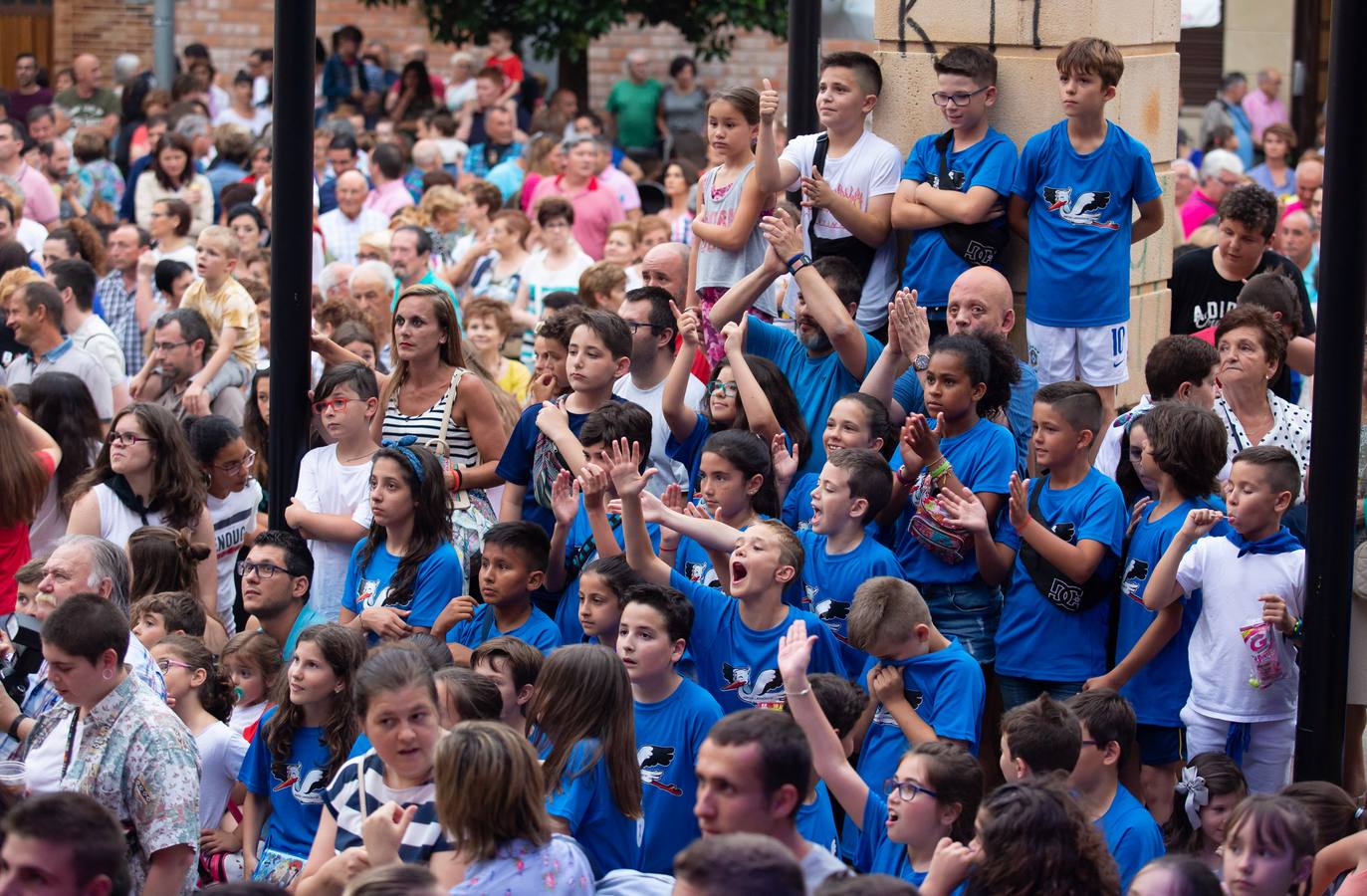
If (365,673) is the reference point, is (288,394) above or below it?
above

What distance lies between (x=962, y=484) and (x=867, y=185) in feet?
5.86

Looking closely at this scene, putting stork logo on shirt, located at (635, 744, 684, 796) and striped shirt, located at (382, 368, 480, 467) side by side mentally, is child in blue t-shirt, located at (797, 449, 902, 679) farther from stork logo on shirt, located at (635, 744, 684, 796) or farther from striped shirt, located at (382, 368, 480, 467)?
striped shirt, located at (382, 368, 480, 467)

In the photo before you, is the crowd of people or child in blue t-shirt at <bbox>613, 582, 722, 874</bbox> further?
child in blue t-shirt at <bbox>613, 582, 722, 874</bbox>

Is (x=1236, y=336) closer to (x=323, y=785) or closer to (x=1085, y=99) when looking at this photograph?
(x=1085, y=99)

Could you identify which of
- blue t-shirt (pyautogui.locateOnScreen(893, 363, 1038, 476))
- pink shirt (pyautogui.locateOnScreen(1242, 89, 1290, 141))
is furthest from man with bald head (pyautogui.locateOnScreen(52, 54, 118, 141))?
blue t-shirt (pyautogui.locateOnScreen(893, 363, 1038, 476))

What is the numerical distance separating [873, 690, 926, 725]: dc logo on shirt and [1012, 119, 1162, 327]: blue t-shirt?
225 cm

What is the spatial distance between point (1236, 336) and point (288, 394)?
3245 millimetres

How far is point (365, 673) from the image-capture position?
480cm

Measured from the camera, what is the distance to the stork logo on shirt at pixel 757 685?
5574mm

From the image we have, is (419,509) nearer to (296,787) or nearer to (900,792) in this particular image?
(296,787)

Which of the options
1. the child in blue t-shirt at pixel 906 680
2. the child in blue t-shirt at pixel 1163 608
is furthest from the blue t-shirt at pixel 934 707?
the child in blue t-shirt at pixel 1163 608

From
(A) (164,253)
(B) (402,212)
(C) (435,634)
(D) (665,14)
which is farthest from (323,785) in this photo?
(D) (665,14)

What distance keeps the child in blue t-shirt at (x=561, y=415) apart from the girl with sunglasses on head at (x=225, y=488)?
1.34m

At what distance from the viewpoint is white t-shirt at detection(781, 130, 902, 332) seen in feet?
24.1
